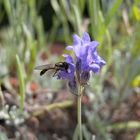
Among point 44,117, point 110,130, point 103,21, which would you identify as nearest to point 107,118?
point 110,130

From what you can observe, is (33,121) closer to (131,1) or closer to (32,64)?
(32,64)

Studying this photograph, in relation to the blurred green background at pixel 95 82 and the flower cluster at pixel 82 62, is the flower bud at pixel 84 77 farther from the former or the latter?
the blurred green background at pixel 95 82

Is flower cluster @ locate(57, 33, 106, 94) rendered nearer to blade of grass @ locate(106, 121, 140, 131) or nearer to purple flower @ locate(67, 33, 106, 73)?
purple flower @ locate(67, 33, 106, 73)

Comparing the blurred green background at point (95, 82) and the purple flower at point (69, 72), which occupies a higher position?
the blurred green background at point (95, 82)

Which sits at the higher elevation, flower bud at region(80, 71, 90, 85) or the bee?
the bee

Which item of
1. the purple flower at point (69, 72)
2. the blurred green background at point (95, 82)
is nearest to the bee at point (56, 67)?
the purple flower at point (69, 72)

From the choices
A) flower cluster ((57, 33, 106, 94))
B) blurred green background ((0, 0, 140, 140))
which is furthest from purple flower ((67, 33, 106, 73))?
blurred green background ((0, 0, 140, 140))

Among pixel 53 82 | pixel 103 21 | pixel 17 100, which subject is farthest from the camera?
pixel 53 82

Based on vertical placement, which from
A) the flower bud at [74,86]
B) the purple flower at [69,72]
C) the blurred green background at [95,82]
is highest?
the blurred green background at [95,82]

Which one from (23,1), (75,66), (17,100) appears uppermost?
(23,1)
